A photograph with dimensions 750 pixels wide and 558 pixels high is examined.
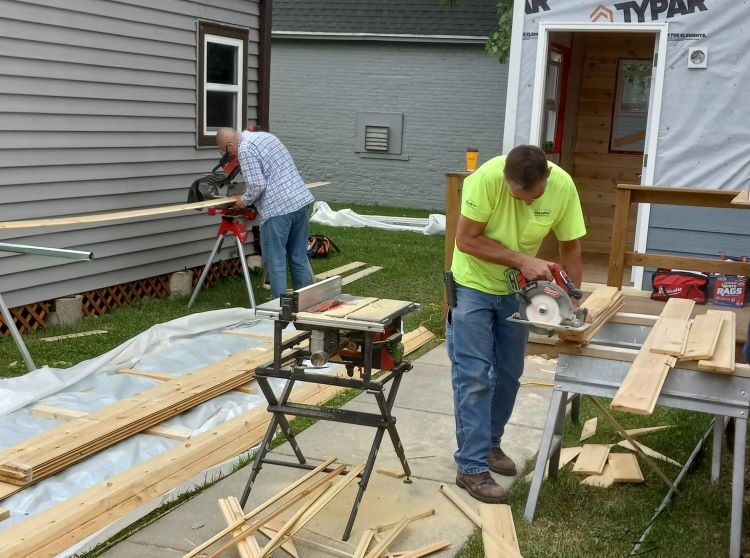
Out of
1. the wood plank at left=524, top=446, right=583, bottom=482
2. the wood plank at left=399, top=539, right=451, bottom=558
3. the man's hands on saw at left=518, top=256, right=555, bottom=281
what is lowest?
the wood plank at left=524, top=446, right=583, bottom=482

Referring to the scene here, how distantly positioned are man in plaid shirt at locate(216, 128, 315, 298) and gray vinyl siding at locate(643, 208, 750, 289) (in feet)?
11.3

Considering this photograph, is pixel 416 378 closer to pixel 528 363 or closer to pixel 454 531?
pixel 528 363

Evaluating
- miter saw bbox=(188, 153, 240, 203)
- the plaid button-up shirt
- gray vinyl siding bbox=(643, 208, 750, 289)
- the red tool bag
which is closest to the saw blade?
the red tool bag

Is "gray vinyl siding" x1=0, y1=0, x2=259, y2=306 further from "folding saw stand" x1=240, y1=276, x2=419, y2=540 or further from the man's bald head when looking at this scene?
"folding saw stand" x1=240, y1=276, x2=419, y2=540

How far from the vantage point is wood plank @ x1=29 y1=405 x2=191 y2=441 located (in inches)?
209

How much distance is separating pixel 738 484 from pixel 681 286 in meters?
4.25

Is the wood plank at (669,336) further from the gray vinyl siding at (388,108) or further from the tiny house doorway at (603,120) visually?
the gray vinyl siding at (388,108)

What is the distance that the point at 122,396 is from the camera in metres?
6.09

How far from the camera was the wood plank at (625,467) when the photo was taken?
4.86 metres

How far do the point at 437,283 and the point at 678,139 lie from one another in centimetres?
317

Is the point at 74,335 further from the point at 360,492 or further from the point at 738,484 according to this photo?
the point at 738,484

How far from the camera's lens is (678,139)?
8.69 meters

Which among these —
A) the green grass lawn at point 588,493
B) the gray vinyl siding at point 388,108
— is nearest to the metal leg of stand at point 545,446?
the green grass lawn at point 588,493

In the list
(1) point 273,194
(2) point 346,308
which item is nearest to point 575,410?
(2) point 346,308
